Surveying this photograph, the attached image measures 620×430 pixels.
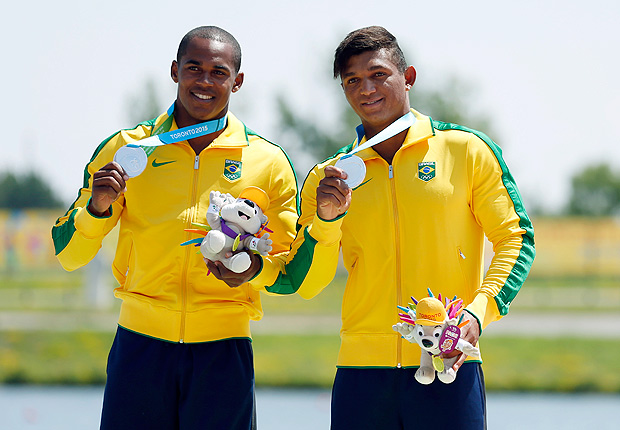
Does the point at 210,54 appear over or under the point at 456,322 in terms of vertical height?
over

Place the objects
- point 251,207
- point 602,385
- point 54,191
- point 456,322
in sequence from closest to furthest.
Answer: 1. point 456,322
2. point 251,207
3. point 602,385
4. point 54,191

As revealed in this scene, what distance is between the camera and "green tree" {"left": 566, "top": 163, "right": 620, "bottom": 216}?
5516 cm

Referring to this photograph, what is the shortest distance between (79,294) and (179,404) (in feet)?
46.5

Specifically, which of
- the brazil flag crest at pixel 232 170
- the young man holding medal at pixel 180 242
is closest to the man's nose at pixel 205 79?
the young man holding medal at pixel 180 242

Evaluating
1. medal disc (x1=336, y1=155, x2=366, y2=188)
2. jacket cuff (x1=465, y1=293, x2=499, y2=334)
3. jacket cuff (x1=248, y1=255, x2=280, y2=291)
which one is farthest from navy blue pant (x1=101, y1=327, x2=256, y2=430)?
jacket cuff (x1=465, y1=293, x2=499, y2=334)

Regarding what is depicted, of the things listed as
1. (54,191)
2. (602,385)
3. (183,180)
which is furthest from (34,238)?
(54,191)

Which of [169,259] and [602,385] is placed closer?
[169,259]

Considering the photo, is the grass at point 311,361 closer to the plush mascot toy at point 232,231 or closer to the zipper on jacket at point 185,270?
the zipper on jacket at point 185,270

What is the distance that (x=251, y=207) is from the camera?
3.18 meters

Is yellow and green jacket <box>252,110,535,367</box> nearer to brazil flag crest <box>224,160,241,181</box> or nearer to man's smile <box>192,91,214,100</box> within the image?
brazil flag crest <box>224,160,241,181</box>

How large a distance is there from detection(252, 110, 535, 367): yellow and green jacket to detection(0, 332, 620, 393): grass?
7.57 meters

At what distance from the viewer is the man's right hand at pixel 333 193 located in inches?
117

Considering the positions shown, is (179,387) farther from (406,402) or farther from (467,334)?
(467,334)

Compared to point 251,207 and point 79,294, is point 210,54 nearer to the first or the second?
point 251,207
